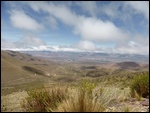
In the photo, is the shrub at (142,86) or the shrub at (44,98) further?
the shrub at (142,86)

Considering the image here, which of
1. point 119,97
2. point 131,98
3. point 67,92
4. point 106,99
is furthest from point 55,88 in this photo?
point 131,98

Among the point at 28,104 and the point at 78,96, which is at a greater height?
the point at 78,96

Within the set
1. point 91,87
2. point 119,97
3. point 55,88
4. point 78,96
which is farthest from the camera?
point 119,97

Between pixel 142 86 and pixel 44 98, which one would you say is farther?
pixel 142 86

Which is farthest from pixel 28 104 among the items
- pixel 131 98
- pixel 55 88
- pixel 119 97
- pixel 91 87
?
pixel 131 98

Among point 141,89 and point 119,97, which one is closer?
point 119,97

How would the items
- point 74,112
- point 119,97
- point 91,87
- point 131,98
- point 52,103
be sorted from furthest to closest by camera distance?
point 131,98, point 119,97, point 52,103, point 91,87, point 74,112

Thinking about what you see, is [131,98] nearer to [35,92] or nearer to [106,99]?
[106,99]

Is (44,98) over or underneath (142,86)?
underneath

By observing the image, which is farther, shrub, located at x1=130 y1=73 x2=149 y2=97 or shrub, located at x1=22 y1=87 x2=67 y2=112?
shrub, located at x1=130 y1=73 x2=149 y2=97
